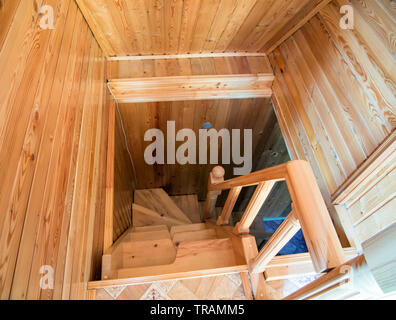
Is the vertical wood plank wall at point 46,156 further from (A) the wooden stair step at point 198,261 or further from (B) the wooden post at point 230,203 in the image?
(B) the wooden post at point 230,203

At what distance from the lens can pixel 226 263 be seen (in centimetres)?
172

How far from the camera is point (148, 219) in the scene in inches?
126

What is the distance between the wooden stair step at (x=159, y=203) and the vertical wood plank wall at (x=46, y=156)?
1833 millimetres

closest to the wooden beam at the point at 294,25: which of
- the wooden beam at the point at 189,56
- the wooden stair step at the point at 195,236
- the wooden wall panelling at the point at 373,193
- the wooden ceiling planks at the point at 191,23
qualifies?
the wooden ceiling planks at the point at 191,23

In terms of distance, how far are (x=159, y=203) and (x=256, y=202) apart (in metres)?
2.57

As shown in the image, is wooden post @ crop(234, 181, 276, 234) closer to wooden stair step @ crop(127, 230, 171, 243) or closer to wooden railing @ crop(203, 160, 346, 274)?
wooden railing @ crop(203, 160, 346, 274)

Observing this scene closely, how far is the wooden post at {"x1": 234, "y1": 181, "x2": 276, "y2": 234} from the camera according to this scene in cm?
116

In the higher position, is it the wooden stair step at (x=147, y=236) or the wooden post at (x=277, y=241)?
the wooden stair step at (x=147, y=236)

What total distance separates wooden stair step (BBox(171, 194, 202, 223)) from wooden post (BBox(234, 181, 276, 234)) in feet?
6.87

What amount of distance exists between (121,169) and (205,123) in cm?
122

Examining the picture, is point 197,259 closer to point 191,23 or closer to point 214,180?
point 214,180

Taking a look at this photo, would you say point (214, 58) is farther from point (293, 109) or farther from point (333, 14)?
point (333, 14)

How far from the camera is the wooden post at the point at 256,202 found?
1.16 meters
